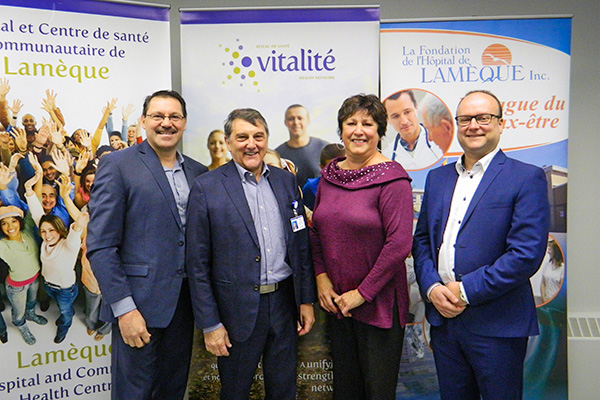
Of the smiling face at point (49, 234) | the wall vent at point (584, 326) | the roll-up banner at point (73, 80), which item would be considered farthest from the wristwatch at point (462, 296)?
the smiling face at point (49, 234)

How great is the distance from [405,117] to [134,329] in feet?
6.45

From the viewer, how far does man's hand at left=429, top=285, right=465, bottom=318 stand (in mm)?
1941

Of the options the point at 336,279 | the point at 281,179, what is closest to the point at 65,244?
the point at 281,179

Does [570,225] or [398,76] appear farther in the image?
[570,225]

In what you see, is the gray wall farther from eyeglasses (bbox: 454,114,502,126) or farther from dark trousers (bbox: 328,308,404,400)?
dark trousers (bbox: 328,308,404,400)

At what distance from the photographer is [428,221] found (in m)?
2.12

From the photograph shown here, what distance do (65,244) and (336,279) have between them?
1.61 m

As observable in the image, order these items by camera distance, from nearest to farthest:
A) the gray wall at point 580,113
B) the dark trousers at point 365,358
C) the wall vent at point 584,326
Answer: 1. the dark trousers at point 365,358
2. the wall vent at point 584,326
3. the gray wall at point 580,113

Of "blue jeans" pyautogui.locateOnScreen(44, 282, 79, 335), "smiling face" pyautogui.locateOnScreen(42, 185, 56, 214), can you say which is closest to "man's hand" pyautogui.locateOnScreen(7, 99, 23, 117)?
"smiling face" pyautogui.locateOnScreen(42, 185, 56, 214)

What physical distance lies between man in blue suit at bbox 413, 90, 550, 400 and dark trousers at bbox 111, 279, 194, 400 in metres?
1.15

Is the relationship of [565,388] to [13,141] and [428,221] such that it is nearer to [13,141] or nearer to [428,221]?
[428,221]

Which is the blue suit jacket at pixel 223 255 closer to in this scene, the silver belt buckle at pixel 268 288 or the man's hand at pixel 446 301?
the silver belt buckle at pixel 268 288

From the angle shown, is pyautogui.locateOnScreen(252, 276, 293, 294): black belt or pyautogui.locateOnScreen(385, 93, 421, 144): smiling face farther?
pyautogui.locateOnScreen(385, 93, 421, 144): smiling face

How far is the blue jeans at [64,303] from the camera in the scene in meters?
2.60
